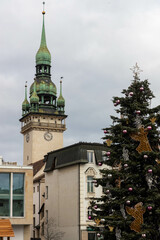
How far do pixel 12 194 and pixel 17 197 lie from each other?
636 millimetres

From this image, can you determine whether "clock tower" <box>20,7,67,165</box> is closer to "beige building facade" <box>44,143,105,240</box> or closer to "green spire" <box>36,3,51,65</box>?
"green spire" <box>36,3,51,65</box>

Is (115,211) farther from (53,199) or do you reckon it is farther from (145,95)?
(53,199)

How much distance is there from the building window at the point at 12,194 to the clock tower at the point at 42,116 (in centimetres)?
6222

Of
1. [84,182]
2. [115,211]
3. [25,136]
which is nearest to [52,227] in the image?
[84,182]

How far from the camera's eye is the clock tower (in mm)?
114969

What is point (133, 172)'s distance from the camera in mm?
33688

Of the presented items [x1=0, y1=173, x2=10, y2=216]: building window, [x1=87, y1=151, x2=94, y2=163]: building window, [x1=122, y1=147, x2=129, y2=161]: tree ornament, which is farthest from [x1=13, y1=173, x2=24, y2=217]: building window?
[x1=122, y1=147, x2=129, y2=161]: tree ornament

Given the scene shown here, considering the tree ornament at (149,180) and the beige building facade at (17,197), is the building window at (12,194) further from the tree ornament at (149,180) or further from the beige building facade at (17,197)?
the tree ornament at (149,180)

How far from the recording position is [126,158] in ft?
111

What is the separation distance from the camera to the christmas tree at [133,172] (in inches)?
1268

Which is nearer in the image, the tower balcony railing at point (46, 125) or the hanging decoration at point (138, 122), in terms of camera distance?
the hanging decoration at point (138, 122)

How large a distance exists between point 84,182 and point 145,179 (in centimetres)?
2811

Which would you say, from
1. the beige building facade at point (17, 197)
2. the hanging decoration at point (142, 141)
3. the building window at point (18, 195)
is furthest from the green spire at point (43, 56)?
the hanging decoration at point (142, 141)

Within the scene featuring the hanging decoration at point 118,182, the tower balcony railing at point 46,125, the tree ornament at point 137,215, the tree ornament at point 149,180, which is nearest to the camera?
the tree ornament at point 137,215
